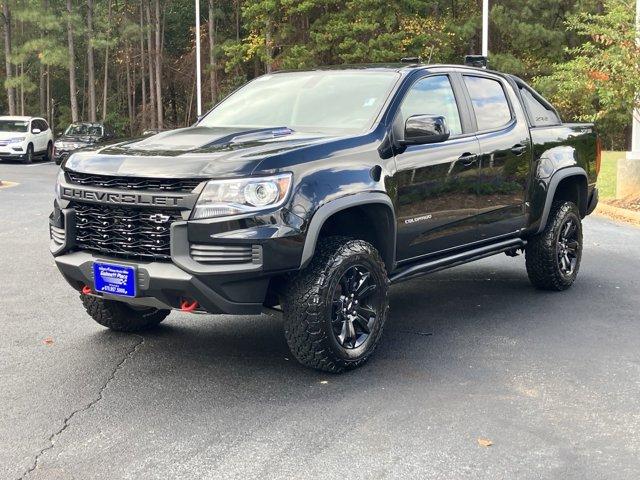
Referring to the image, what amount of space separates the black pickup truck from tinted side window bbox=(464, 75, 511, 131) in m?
0.02

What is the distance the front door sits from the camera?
5.47 metres

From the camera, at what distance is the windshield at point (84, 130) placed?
29.7 m

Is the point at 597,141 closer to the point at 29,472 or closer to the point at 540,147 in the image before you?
the point at 540,147

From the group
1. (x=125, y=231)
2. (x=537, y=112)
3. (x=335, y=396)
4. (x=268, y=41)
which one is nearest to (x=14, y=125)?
(x=268, y=41)

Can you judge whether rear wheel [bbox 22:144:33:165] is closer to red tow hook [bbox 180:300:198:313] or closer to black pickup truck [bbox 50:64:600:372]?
black pickup truck [bbox 50:64:600:372]

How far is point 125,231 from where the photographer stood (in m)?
4.71

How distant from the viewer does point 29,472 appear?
144 inches

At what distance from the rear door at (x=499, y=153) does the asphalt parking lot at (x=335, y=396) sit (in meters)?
0.79

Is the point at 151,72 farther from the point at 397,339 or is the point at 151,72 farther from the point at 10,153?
the point at 397,339

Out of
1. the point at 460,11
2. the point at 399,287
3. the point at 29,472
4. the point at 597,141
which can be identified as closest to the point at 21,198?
the point at 399,287

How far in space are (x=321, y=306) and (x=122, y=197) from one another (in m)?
1.27

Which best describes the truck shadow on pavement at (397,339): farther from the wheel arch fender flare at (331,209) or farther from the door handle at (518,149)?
the door handle at (518,149)

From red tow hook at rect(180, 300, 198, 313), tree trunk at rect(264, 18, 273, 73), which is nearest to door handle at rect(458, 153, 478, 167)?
red tow hook at rect(180, 300, 198, 313)

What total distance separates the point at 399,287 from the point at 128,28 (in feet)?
131
